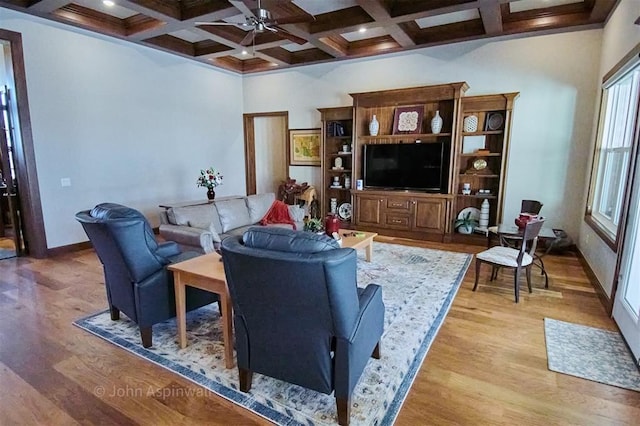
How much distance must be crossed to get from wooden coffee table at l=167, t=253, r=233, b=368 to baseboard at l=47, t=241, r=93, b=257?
3522 mm

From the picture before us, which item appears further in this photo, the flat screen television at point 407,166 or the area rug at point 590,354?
the flat screen television at point 407,166

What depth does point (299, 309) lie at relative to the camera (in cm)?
169

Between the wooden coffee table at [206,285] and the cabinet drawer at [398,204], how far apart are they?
382cm

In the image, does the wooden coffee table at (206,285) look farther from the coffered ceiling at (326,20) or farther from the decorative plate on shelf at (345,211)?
the decorative plate on shelf at (345,211)

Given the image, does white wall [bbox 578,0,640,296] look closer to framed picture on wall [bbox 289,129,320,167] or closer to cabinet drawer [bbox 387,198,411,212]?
cabinet drawer [bbox 387,198,411,212]

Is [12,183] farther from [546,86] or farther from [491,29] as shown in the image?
[546,86]

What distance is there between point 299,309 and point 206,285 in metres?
0.92

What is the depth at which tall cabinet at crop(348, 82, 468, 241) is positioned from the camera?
5441 millimetres

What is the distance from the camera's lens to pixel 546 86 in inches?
196

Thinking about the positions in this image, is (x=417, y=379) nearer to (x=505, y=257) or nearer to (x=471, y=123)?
(x=505, y=257)

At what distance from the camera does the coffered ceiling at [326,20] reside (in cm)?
417

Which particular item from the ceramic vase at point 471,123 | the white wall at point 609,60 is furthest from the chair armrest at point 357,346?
the ceramic vase at point 471,123

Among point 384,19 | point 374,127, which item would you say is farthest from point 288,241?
point 374,127

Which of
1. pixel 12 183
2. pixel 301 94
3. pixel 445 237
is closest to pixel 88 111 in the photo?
pixel 12 183
